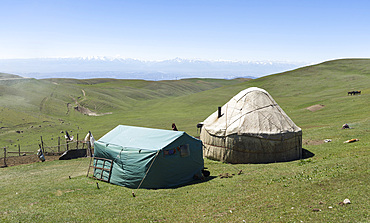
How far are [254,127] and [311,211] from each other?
33.9ft

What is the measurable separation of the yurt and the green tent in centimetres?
342

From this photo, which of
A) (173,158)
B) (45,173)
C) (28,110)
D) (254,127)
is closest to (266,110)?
(254,127)

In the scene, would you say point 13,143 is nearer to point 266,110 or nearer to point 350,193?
point 266,110

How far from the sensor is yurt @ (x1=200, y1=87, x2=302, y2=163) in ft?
64.2

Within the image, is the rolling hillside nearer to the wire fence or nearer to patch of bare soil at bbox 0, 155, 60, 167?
the wire fence

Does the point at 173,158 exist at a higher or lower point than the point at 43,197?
higher

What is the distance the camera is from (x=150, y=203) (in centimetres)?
1245

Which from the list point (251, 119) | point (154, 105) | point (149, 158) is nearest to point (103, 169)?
point (149, 158)

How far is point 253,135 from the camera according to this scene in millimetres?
19500

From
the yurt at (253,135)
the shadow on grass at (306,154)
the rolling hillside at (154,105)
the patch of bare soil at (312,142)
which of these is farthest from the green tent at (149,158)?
the rolling hillside at (154,105)

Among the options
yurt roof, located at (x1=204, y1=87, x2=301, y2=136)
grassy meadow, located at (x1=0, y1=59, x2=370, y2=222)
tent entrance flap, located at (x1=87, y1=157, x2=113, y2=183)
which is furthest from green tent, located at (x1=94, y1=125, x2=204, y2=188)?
yurt roof, located at (x1=204, y1=87, x2=301, y2=136)

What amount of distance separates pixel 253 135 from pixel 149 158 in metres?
7.95

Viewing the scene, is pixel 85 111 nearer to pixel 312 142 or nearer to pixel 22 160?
pixel 22 160

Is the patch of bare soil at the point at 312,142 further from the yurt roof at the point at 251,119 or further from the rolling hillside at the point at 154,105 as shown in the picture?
the rolling hillside at the point at 154,105
